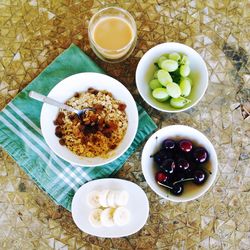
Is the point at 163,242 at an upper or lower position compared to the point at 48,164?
lower

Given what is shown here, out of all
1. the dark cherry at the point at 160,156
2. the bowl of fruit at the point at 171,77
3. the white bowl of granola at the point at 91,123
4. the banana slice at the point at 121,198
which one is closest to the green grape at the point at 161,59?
the bowl of fruit at the point at 171,77

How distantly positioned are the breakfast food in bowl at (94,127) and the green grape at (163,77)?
0.11 m

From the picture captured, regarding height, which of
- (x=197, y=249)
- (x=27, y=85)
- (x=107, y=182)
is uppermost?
(x=27, y=85)

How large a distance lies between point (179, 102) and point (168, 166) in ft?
0.49

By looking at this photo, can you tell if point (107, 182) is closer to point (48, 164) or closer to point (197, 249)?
point (48, 164)

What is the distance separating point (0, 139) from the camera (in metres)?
1.14

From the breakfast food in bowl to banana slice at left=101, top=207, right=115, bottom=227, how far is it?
0.13m

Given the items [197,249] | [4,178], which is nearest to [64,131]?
[4,178]

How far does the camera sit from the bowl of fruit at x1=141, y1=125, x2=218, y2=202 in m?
1.08

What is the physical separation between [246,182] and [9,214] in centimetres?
58

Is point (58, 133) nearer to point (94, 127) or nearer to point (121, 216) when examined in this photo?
point (94, 127)

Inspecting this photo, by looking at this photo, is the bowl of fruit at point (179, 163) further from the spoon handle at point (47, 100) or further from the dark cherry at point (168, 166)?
the spoon handle at point (47, 100)

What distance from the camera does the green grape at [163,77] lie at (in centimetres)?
108

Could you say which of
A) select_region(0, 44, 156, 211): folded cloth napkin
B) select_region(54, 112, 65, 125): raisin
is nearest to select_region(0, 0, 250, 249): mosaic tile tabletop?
select_region(0, 44, 156, 211): folded cloth napkin
